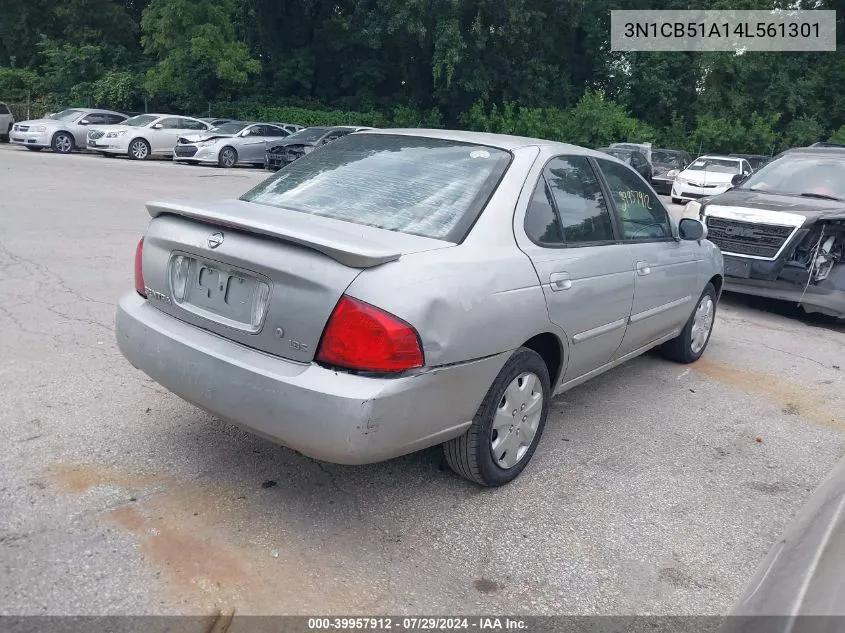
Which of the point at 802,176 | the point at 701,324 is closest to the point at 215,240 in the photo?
the point at 701,324

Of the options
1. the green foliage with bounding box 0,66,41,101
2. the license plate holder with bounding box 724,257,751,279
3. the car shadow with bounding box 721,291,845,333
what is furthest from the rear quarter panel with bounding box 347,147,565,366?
the green foliage with bounding box 0,66,41,101

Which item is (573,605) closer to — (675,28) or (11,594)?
(11,594)

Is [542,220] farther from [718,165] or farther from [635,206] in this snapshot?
[718,165]

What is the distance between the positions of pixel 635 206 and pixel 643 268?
44cm

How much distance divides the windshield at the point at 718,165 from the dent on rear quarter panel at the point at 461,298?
20724 mm

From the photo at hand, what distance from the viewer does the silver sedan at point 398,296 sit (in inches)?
117

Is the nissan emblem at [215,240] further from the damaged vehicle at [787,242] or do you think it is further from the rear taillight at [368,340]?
the damaged vehicle at [787,242]

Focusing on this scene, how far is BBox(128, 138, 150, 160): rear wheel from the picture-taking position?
2323cm

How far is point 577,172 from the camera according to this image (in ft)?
14.3

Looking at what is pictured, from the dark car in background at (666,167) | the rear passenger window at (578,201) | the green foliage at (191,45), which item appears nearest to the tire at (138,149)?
the green foliage at (191,45)

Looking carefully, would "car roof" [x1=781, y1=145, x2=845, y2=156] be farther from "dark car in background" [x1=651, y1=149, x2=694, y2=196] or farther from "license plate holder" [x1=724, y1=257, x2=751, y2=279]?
"dark car in background" [x1=651, y1=149, x2=694, y2=196]

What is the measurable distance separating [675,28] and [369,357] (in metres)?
40.4

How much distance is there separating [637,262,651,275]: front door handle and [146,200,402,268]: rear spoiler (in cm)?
196

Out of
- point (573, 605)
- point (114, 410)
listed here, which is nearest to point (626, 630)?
point (573, 605)
